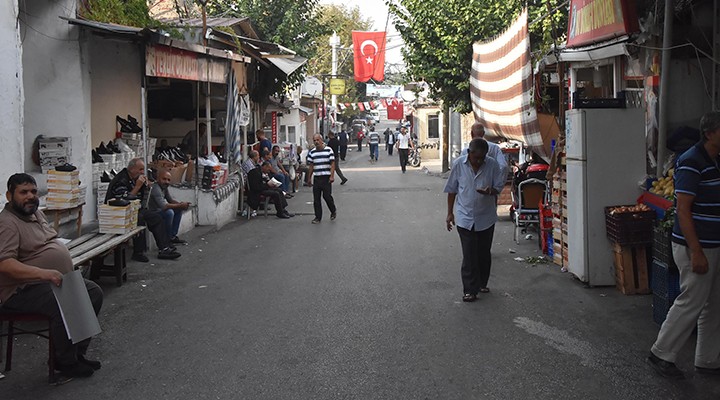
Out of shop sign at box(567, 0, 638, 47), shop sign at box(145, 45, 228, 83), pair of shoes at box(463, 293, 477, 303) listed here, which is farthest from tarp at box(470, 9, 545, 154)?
shop sign at box(145, 45, 228, 83)

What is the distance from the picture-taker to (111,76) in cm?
1388

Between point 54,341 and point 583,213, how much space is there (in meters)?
5.76

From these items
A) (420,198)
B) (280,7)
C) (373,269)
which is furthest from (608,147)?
(280,7)

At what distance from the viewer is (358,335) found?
680 centimetres

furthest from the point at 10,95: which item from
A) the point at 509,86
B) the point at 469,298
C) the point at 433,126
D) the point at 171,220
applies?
the point at 433,126

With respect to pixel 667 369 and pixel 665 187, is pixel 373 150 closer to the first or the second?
pixel 665 187

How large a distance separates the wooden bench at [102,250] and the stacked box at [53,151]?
5.22 feet

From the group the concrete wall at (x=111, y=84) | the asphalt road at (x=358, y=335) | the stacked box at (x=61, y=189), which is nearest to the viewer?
the asphalt road at (x=358, y=335)

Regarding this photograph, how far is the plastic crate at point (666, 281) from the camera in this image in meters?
6.58

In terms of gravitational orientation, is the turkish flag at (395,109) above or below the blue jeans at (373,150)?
above

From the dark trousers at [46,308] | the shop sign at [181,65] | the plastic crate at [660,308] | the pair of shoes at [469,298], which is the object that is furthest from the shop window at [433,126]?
the dark trousers at [46,308]

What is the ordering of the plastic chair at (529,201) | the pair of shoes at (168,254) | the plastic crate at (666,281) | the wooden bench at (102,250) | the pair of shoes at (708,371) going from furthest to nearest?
the plastic chair at (529,201), the pair of shoes at (168,254), the wooden bench at (102,250), the plastic crate at (666,281), the pair of shoes at (708,371)

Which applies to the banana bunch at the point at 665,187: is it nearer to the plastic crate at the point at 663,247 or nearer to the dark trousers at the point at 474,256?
the plastic crate at the point at 663,247

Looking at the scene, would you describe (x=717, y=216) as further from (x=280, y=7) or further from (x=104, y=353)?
(x=280, y=7)
